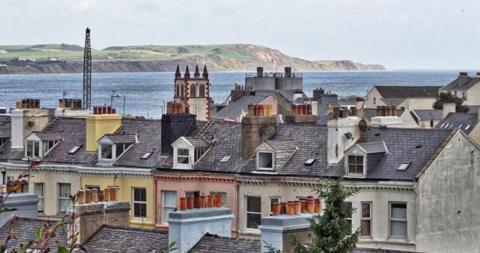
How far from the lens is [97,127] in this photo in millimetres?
50625

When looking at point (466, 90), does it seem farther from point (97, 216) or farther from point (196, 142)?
point (97, 216)

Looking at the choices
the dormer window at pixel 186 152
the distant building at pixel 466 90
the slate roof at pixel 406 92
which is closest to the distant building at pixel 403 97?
the slate roof at pixel 406 92

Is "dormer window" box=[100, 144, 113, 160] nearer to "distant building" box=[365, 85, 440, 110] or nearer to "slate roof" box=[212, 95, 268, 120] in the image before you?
"slate roof" box=[212, 95, 268, 120]

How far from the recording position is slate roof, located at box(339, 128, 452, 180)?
1662 inches

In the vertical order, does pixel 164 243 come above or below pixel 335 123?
below

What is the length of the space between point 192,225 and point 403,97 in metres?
137

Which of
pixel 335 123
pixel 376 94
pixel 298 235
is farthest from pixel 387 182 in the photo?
pixel 376 94

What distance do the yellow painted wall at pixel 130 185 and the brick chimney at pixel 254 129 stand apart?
3.92m

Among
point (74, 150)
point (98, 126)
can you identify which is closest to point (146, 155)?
point (98, 126)

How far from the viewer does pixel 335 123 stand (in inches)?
1757

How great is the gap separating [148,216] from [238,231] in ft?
14.0

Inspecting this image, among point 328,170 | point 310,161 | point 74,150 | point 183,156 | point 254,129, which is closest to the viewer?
point 328,170

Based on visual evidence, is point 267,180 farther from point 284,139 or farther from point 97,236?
point 97,236

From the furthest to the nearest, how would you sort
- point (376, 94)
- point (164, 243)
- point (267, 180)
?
point (376, 94) < point (267, 180) < point (164, 243)
